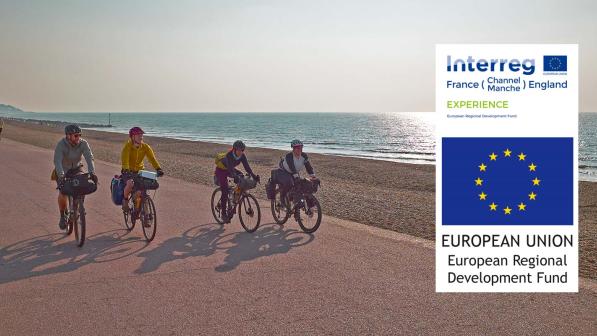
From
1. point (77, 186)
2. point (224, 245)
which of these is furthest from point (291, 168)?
point (77, 186)

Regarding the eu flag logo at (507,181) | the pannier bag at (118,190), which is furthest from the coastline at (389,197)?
the pannier bag at (118,190)

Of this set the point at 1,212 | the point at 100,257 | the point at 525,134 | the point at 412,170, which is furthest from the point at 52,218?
the point at 412,170

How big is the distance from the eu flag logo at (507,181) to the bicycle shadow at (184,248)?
4.40m

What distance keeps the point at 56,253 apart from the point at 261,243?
3.47 m

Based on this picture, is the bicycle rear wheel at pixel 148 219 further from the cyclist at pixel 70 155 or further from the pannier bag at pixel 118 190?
the cyclist at pixel 70 155

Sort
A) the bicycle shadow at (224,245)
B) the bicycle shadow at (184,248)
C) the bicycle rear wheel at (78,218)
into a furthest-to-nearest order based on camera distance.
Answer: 1. the bicycle rear wheel at (78,218)
2. the bicycle shadow at (224,245)
3. the bicycle shadow at (184,248)

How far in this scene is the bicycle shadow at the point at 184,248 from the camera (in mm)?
7777

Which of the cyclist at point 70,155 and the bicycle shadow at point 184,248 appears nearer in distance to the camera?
the bicycle shadow at point 184,248

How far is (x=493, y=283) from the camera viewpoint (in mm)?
6875

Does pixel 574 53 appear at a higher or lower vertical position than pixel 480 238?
higher

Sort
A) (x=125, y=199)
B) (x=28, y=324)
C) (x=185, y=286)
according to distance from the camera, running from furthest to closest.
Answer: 1. (x=125, y=199)
2. (x=185, y=286)
3. (x=28, y=324)

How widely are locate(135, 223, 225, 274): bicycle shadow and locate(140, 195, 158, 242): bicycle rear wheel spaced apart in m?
0.31

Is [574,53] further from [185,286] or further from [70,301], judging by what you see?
[70,301]

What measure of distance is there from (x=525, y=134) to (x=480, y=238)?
2744 millimetres
